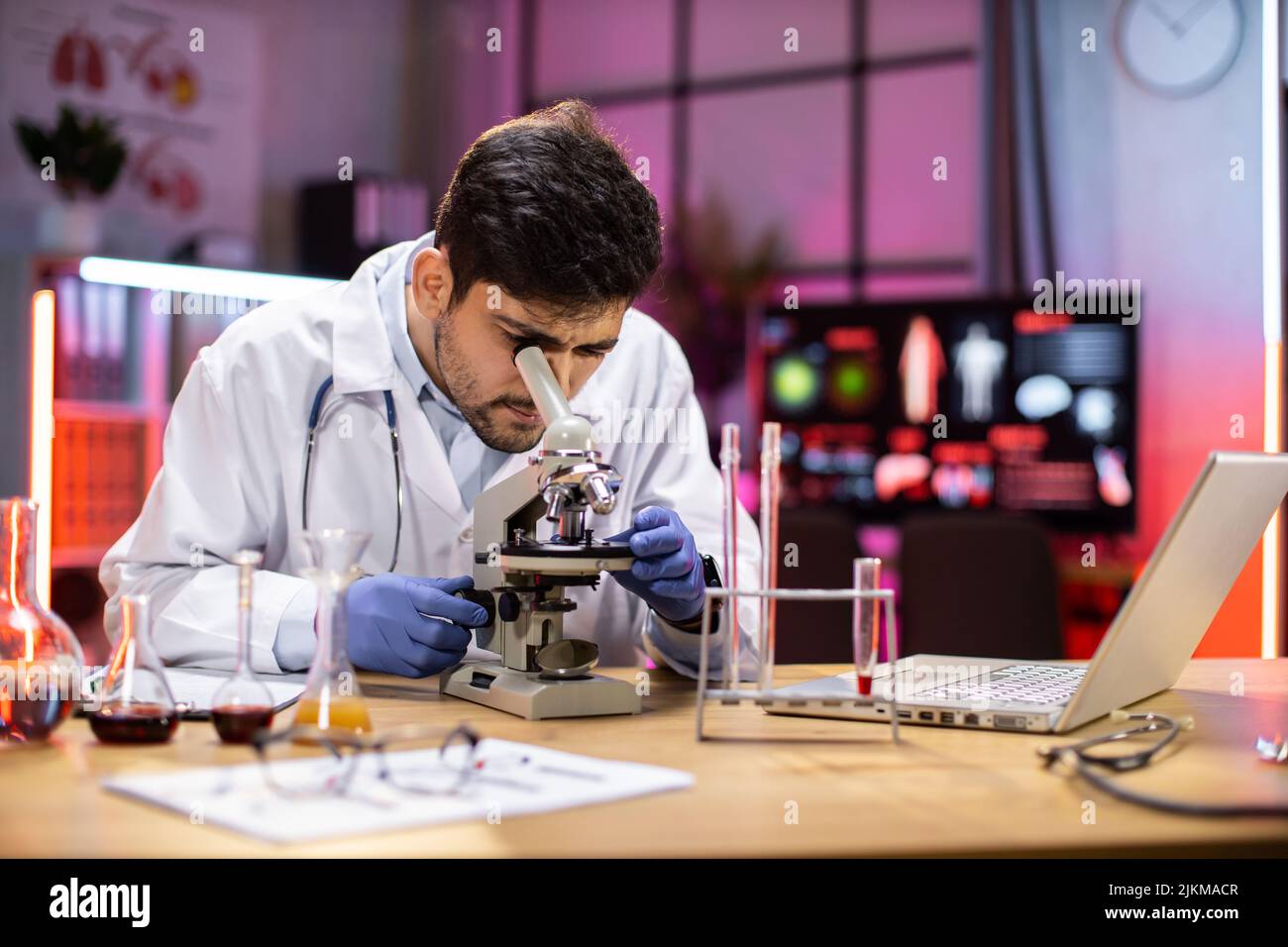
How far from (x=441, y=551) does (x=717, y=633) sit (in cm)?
59

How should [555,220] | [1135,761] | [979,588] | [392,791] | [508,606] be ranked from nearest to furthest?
[392,791]
[1135,761]
[508,606]
[555,220]
[979,588]

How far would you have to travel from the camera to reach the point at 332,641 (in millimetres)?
1190

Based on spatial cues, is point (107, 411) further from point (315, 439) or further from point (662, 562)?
point (662, 562)

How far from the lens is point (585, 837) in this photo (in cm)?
91

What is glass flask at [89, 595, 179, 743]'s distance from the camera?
1.21 m

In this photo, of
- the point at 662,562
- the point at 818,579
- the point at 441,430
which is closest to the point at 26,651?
the point at 662,562

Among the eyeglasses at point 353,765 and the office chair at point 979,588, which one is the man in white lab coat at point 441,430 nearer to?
the eyeglasses at point 353,765

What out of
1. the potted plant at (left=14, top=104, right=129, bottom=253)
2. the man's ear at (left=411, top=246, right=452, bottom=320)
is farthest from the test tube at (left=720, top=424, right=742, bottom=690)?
the potted plant at (left=14, top=104, right=129, bottom=253)

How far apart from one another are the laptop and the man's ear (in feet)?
2.68

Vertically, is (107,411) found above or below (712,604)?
above

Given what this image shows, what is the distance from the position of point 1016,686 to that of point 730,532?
0.39m

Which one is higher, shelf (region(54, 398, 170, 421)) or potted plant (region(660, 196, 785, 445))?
potted plant (region(660, 196, 785, 445))

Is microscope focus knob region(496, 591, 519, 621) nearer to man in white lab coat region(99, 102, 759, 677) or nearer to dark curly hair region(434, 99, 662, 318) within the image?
man in white lab coat region(99, 102, 759, 677)
